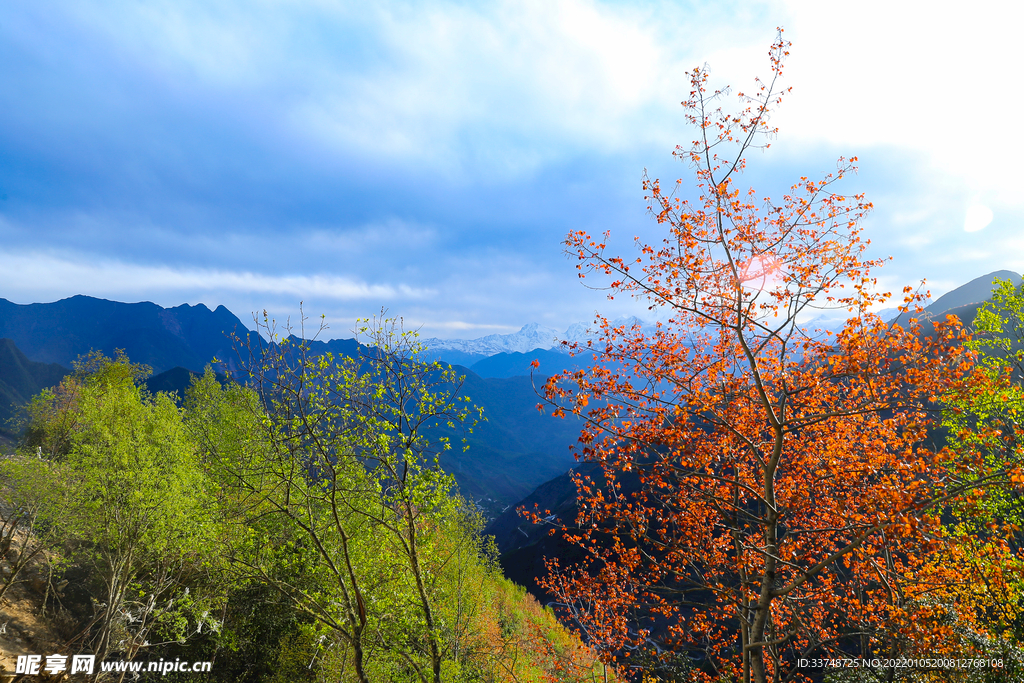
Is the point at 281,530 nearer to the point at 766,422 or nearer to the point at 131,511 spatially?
the point at 131,511

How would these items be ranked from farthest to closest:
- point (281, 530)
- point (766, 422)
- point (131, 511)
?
1. point (281, 530)
2. point (131, 511)
3. point (766, 422)

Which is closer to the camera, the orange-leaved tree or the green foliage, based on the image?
the orange-leaved tree

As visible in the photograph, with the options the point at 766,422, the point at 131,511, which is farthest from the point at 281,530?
the point at 766,422

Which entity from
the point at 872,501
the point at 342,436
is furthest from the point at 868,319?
the point at 342,436

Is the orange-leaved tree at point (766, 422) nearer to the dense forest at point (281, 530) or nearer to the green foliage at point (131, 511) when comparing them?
the dense forest at point (281, 530)

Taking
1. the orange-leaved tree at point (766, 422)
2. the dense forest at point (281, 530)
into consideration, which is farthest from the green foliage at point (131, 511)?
the orange-leaved tree at point (766, 422)

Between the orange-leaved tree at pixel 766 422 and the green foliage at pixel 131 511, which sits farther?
the green foliage at pixel 131 511

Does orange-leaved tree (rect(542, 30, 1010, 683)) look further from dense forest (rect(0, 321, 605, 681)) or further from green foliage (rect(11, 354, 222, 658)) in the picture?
green foliage (rect(11, 354, 222, 658))

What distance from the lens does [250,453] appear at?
33.1 feet

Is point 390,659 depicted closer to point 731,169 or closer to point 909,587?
point 909,587

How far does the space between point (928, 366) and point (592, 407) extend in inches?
311

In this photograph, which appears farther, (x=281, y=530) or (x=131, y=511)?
(x=281, y=530)

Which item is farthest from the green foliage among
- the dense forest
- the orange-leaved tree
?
the orange-leaved tree

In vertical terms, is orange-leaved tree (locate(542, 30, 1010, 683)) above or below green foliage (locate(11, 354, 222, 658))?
above
